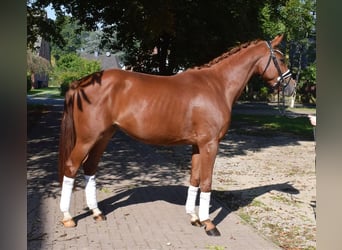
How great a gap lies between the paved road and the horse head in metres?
2.05

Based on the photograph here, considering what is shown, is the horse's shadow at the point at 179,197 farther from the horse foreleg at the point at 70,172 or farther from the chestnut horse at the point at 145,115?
the chestnut horse at the point at 145,115

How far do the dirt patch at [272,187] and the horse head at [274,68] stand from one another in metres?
1.99

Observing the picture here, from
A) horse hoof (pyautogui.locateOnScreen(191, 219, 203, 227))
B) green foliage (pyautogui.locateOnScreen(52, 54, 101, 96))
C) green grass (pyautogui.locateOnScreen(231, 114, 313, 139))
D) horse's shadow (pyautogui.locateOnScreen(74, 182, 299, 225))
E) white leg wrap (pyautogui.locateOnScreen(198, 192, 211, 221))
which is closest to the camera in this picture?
white leg wrap (pyautogui.locateOnScreen(198, 192, 211, 221))

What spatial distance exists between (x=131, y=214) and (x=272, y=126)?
47.5 ft

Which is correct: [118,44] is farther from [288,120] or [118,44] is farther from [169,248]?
[169,248]

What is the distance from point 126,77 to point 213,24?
538 inches

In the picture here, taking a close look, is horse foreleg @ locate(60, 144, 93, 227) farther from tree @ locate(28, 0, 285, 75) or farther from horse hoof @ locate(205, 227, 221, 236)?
tree @ locate(28, 0, 285, 75)

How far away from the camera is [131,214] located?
5.98 metres

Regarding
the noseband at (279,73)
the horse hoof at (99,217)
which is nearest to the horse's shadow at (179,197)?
the horse hoof at (99,217)

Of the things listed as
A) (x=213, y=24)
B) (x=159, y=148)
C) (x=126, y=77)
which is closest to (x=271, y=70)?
(x=126, y=77)

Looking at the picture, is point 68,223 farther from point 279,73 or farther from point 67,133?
point 279,73

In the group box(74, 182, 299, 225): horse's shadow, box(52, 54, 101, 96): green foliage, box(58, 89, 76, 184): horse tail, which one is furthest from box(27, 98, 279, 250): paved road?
box(52, 54, 101, 96): green foliage

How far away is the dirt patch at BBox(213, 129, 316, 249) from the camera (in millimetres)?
5609

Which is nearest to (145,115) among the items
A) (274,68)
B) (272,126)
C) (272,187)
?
(274,68)
